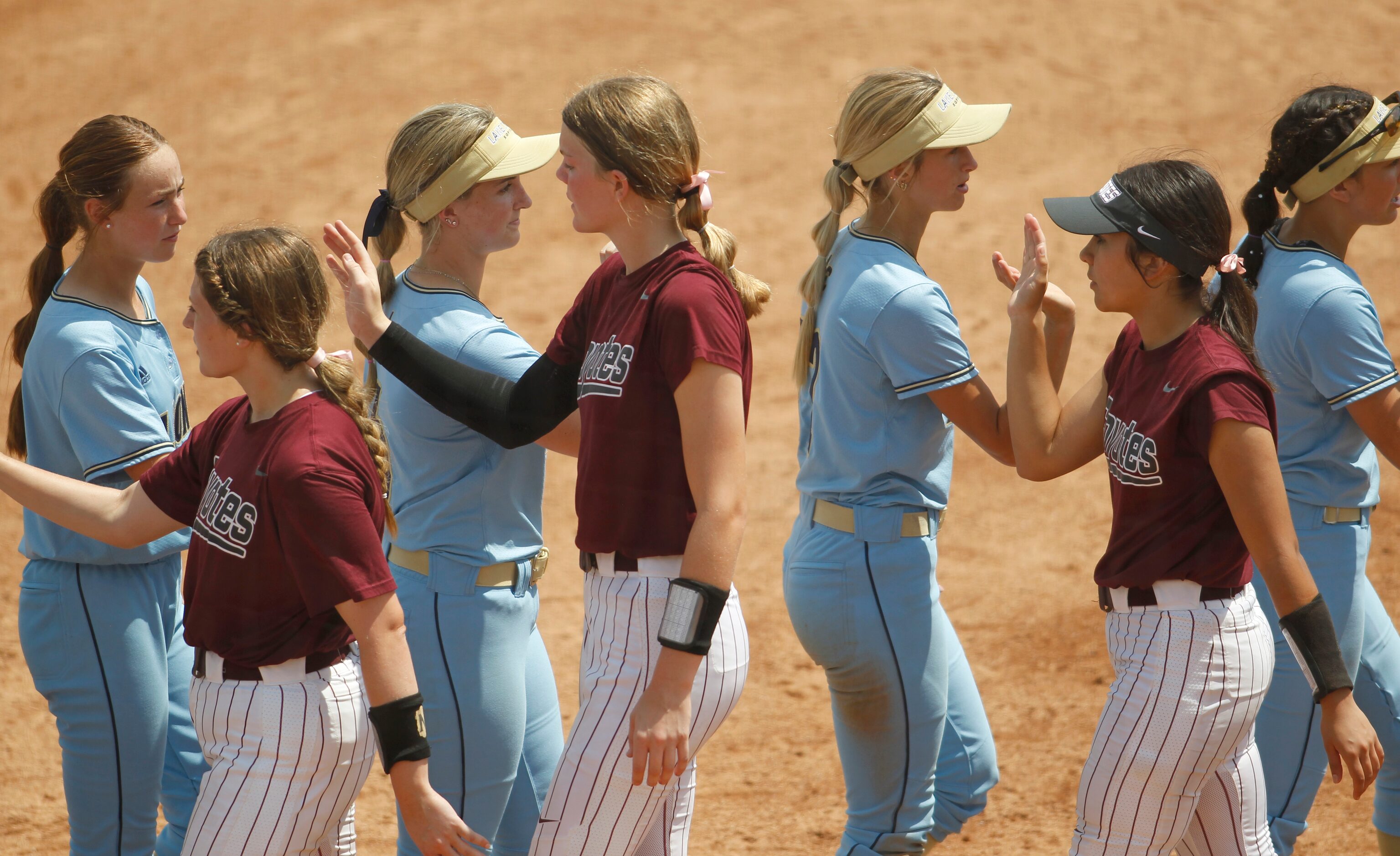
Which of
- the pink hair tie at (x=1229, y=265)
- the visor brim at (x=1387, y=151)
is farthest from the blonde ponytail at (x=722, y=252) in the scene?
the visor brim at (x=1387, y=151)

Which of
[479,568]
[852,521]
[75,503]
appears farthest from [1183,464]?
[75,503]

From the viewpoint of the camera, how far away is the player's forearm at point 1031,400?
2.96 meters

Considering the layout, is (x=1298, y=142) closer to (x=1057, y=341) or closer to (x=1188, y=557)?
(x=1057, y=341)

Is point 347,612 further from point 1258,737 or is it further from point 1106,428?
point 1258,737

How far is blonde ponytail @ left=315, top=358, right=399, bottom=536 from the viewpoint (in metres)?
2.51

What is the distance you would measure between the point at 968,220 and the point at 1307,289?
27.1 feet

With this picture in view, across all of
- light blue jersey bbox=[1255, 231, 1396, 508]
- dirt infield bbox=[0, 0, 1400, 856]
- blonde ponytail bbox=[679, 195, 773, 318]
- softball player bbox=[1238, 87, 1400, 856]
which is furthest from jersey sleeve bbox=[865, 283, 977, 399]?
dirt infield bbox=[0, 0, 1400, 856]

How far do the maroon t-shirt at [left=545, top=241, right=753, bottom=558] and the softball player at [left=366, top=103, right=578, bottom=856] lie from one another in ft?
1.42

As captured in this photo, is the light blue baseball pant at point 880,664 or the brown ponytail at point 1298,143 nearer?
the light blue baseball pant at point 880,664

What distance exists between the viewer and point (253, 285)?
97.2 inches

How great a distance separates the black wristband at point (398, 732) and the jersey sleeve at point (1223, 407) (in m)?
1.56

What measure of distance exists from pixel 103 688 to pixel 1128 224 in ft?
8.30

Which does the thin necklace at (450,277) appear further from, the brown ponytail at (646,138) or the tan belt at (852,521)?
the tan belt at (852,521)

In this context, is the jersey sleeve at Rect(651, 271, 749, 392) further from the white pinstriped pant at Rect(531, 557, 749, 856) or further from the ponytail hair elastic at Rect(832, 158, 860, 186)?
the ponytail hair elastic at Rect(832, 158, 860, 186)
